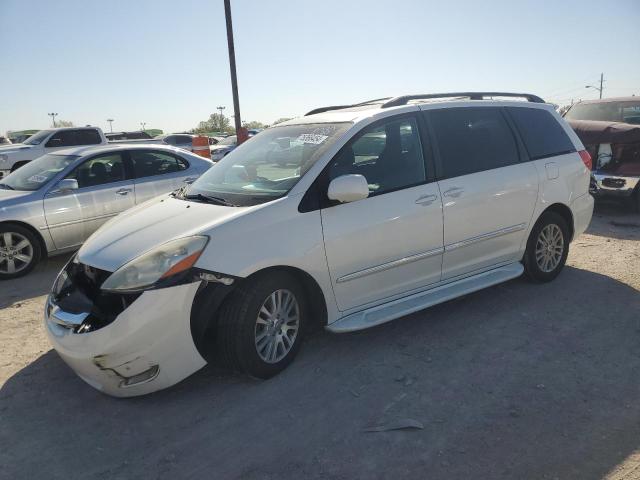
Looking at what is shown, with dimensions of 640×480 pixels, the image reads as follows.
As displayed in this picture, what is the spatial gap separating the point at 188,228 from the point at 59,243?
12.7 ft

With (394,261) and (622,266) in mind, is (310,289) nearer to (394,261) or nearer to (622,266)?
(394,261)

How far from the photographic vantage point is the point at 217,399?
10.7 ft

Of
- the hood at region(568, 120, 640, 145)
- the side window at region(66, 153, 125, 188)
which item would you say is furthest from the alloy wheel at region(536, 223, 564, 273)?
the side window at region(66, 153, 125, 188)

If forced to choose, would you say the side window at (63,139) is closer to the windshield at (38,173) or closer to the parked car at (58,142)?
the parked car at (58,142)

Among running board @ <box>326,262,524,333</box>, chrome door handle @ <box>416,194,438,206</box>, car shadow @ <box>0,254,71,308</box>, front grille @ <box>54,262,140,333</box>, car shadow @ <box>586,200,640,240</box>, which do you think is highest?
chrome door handle @ <box>416,194,438,206</box>

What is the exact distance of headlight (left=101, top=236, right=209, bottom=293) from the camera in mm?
3031

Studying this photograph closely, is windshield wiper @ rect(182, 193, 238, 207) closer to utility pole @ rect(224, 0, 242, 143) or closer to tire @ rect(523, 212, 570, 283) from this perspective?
tire @ rect(523, 212, 570, 283)

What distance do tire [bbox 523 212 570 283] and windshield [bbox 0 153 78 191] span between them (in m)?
5.65

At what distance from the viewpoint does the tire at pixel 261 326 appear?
3199mm

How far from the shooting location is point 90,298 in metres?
3.23

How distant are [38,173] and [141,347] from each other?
15.8 feet

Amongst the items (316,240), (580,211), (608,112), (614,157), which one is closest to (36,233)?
(316,240)

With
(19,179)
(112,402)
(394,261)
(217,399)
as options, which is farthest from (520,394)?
(19,179)

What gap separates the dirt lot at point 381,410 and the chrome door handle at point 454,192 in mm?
1045
